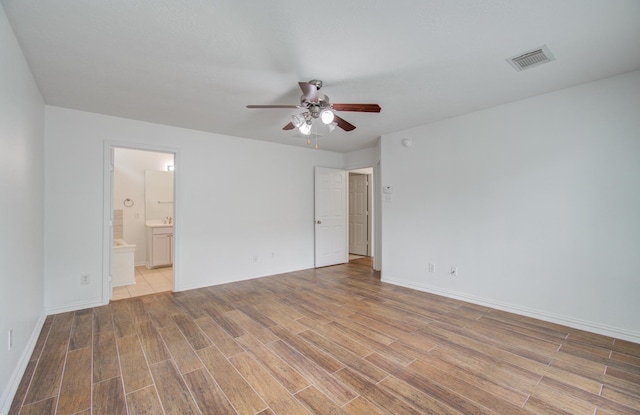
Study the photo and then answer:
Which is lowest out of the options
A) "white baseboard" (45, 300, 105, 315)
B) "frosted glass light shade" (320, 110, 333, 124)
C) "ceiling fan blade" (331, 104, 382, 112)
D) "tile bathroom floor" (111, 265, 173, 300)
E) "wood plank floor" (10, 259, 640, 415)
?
"wood plank floor" (10, 259, 640, 415)

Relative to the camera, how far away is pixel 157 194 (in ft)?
20.7

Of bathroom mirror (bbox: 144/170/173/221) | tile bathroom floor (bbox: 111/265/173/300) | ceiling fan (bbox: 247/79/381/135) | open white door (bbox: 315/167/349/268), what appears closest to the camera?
ceiling fan (bbox: 247/79/381/135)

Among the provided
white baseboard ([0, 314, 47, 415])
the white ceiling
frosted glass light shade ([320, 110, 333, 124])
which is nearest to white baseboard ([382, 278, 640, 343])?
the white ceiling

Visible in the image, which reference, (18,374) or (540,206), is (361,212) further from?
(18,374)

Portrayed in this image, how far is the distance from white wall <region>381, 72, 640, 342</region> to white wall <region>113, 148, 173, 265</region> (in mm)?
5392

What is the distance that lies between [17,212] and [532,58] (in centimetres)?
429

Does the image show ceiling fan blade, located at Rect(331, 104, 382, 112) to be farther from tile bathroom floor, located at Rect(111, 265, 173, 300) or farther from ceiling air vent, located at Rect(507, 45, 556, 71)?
tile bathroom floor, located at Rect(111, 265, 173, 300)

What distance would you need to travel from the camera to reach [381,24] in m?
1.91

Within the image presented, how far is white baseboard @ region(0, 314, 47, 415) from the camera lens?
1735 millimetres

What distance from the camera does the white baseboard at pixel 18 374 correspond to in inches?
68.3

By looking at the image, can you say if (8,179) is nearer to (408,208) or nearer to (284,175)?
(284,175)

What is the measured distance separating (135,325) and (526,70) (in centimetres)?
464

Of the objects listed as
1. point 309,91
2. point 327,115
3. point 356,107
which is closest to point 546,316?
point 356,107

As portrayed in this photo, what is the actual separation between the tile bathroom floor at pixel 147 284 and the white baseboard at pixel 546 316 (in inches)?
160
